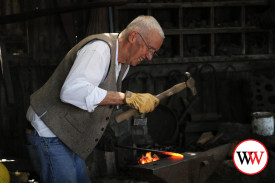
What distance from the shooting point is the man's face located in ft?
8.41

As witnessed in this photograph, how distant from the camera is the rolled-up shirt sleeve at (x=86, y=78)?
2.23m

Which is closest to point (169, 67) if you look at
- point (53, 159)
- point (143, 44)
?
point (143, 44)

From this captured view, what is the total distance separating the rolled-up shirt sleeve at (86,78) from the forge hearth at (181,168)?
25.1 inches

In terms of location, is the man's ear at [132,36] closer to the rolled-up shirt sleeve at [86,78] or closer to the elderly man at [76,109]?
the elderly man at [76,109]

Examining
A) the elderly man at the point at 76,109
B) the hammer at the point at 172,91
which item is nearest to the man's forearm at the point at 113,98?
the elderly man at the point at 76,109

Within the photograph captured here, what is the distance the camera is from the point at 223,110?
6566 millimetres

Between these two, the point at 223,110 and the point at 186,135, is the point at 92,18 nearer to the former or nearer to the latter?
the point at 186,135

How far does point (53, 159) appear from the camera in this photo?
2.55 m

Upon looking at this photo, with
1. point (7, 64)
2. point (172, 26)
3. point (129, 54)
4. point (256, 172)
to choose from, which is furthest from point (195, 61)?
point (129, 54)

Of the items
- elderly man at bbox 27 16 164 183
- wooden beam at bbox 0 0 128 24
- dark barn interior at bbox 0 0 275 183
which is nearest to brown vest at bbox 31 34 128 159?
elderly man at bbox 27 16 164 183

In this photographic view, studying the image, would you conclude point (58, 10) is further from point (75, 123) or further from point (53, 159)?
point (53, 159)

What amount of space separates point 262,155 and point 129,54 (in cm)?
204

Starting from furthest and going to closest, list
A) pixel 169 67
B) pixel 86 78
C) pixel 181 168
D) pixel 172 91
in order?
1. pixel 169 67
2. pixel 172 91
3. pixel 181 168
4. pixel 86 78

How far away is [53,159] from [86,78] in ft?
2.26
